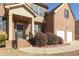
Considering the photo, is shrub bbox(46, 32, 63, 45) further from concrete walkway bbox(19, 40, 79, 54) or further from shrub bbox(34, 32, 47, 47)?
concrete walkway bbox(19, 40, 79, 54)

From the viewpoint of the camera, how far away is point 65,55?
10742mm

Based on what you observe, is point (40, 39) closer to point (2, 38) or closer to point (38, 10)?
point (2, 38)

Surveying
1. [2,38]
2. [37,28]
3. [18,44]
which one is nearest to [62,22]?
[37,28]

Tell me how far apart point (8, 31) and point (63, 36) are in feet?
12.7

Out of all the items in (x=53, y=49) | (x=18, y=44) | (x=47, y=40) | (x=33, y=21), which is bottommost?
(x=53, y=49)

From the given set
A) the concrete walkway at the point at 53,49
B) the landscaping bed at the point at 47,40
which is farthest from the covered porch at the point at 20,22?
the concrete walkway at the point at 53,49

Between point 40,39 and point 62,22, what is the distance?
6.14 feet

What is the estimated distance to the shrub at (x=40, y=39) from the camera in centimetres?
1184

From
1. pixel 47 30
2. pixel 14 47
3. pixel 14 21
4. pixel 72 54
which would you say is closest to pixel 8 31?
pixel 14 21

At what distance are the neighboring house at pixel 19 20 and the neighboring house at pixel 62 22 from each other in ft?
1.84

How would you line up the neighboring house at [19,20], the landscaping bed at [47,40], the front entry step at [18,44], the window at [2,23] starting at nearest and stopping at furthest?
the front entry step at [18,44], the landscaping bed at [47,40], the neighboring house at [19,20], the window at [2,23]

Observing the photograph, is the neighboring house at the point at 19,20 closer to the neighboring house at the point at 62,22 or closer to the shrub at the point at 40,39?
the shrub at the point at 40,39

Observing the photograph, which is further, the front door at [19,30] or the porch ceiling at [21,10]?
the front door at [19,30]

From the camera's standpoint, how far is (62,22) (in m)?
12.2
